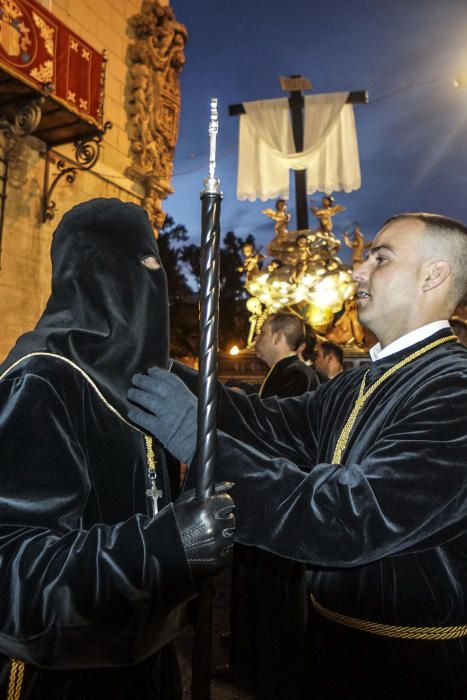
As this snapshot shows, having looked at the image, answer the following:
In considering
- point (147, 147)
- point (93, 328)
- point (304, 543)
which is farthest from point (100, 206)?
point (147, 147)

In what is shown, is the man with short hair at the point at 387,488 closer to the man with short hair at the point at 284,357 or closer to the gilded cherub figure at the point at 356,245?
the man with short hair at the point at 284,357

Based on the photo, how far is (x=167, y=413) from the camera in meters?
1.48

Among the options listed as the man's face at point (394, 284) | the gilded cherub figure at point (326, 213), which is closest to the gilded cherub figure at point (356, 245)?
the gilded cherub figure at point (326, 213)

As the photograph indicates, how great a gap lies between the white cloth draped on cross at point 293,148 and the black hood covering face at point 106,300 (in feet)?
51.1

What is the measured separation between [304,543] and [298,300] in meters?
11.2

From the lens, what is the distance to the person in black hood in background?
119 centimetres

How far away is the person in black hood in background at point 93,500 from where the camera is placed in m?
1.19

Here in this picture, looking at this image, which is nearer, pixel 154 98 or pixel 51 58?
pixel 51 58

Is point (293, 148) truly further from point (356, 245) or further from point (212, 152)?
point (212, 152)

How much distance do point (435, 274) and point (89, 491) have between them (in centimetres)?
140

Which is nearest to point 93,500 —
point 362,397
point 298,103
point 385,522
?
point 385,522

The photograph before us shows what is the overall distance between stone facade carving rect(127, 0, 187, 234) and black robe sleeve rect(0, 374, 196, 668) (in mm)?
10283

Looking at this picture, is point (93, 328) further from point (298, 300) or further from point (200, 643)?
point (298, 300)

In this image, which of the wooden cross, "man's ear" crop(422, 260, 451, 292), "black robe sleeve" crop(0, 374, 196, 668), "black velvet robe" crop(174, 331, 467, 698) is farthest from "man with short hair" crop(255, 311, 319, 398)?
the wooden cross
